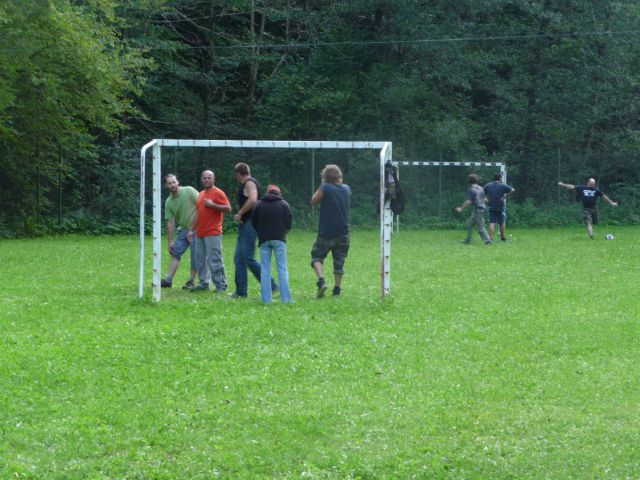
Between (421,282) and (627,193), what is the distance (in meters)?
20.8

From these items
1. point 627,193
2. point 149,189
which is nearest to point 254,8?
point 149,189

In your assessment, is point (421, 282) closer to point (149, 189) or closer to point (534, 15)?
point (149, 189)

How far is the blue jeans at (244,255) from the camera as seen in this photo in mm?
14562

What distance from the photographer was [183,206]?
15.8m

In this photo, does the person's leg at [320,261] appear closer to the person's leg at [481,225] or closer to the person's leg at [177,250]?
the person's leg at [177,250]

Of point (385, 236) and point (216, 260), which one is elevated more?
point (385, 236)

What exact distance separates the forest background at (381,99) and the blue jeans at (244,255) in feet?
53.3

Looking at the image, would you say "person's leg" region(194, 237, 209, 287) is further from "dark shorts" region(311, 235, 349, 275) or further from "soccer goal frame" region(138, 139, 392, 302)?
"dark shorts" region(311, 235, 349, 275)

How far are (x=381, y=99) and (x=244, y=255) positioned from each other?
70.6 feet

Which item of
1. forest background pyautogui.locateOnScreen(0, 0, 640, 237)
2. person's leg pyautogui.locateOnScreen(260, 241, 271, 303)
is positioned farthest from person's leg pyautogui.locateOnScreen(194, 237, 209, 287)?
forest background pyautogui.locateOnScreen(0, 0, 640, 237)

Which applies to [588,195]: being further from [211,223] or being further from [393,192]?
[211,223]

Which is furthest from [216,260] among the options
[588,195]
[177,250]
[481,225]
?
[588,195]

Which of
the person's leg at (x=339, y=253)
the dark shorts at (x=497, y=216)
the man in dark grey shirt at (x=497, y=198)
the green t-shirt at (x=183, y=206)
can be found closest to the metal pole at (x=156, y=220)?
the green t-shirt at (x=183, y=206)

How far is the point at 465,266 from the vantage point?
63.8ft
